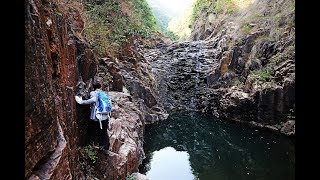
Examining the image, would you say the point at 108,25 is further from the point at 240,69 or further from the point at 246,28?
the point at 246,28

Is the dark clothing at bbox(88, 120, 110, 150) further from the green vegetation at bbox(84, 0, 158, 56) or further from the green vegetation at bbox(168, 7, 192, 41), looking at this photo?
the green vegetation at bbox(168, 7, 192, 41)

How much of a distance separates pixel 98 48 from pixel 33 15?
32.6ft

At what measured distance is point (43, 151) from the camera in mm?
4195

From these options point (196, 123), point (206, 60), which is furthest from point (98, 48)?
point (206, 60)

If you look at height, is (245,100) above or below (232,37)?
below

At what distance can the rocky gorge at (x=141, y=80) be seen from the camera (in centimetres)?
432

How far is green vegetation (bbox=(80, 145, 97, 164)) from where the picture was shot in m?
7.12

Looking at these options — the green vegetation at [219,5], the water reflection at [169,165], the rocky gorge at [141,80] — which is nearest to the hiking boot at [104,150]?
the rocky gorge at [141,80]

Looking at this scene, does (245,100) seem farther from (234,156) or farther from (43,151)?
(43,151)

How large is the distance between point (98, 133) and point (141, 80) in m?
12.0

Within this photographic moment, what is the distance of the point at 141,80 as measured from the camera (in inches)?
769

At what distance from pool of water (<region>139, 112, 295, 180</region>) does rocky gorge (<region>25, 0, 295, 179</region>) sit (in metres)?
0.90

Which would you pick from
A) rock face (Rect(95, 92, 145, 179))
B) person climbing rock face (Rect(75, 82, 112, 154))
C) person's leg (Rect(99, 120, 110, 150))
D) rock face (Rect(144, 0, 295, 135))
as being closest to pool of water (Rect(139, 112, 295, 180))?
rock face (Rect(144, 0, 295, 135))

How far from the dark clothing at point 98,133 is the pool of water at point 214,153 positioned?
161 inches
